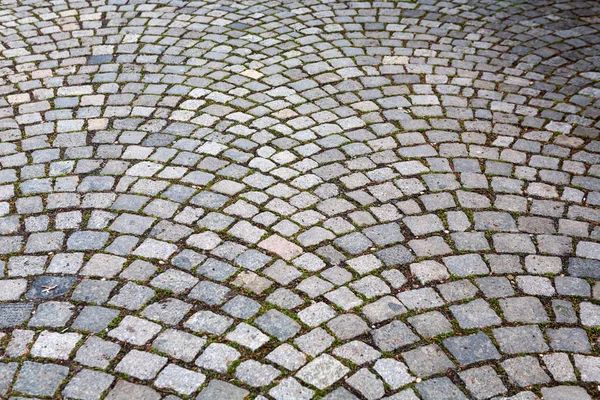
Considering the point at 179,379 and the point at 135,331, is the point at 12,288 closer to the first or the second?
the point at 135,331

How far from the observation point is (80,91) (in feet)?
19.5

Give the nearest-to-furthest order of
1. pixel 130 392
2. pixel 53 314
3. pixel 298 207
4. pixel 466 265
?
pixel 130 392 < pixel 53 314 < pixel 466 265 < pixel 298 207

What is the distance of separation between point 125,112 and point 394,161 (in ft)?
7.84

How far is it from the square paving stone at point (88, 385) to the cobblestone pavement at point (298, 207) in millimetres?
10

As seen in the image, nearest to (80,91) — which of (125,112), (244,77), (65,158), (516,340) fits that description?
(125,112)

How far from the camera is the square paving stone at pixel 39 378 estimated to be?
3.27m

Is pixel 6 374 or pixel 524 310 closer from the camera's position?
pixel 6 374

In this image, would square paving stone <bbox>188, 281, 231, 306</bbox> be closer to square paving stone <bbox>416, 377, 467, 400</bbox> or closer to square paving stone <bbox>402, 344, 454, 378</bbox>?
square paving stone <bbox>402, 344, 454, 378</bbox>

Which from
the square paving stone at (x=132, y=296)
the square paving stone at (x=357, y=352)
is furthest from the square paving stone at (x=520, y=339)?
the square paving stone at (x=132, y=296)

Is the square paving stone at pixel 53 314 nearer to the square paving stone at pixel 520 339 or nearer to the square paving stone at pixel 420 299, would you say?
the square paving stone at pixel 420 299

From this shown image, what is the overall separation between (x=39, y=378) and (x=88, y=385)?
0.89ft

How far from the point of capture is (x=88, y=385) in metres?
3.30

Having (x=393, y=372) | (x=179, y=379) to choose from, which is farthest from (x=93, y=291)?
(x=393, y=372)

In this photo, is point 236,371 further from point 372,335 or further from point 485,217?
point 485,217
